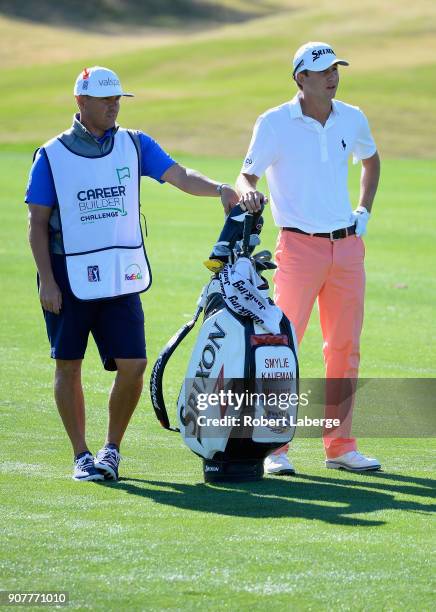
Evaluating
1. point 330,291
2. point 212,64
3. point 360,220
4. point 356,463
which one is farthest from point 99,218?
point 212,64

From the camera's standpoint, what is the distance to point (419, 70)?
194 ft

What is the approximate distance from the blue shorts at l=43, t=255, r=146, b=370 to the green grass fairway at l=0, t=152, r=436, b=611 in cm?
60

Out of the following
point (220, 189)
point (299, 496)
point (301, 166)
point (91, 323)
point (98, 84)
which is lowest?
point (299, 496)

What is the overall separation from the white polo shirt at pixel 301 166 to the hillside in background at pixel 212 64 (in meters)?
32.7

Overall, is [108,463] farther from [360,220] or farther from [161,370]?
[360,220]

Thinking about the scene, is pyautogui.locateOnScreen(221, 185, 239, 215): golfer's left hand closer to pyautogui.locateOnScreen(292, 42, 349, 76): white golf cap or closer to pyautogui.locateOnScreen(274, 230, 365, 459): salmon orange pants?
pyautogui.locateOnScreen(274, 230, 365, 459): salmon orange pants

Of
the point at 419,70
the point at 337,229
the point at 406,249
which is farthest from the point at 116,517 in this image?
the point at 419,70

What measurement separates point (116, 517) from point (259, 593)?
1205 millimetres

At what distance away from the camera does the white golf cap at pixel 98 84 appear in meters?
6.50

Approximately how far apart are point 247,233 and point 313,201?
0.73 meters

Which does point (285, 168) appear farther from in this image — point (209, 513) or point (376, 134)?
point (376, 134)

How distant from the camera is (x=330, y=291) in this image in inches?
281

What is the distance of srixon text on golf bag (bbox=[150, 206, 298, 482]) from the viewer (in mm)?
6168

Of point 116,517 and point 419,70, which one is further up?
point 419,70
